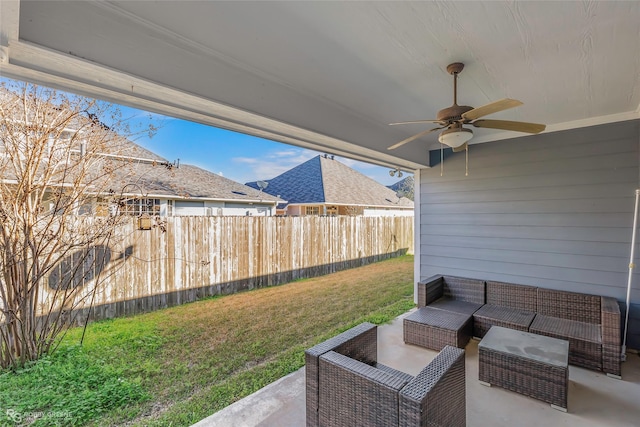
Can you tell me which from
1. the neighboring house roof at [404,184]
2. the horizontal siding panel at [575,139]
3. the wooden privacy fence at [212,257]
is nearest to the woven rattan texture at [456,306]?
the horizontal siding panel at [575,139]

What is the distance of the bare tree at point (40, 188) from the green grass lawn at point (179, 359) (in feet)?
1.23

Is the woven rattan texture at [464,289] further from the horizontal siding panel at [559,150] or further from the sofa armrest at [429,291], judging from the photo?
the horizontal siding panel at [559,150]

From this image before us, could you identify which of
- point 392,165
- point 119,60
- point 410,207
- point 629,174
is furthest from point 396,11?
point 410,207

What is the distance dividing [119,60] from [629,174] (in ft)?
15.9

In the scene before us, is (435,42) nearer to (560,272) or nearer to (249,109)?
(249,109)

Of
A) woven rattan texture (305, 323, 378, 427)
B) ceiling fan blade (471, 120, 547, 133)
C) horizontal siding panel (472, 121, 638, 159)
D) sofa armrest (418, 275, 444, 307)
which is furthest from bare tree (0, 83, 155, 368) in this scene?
horizontal siding panel (472, 121, 638, 159)

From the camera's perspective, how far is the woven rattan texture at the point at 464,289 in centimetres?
383

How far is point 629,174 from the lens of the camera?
3139mm

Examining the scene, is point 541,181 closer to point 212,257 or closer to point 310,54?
point 310,54

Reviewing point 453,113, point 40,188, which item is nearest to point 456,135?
point 453,113

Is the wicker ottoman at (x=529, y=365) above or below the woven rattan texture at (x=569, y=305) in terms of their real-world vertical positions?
below

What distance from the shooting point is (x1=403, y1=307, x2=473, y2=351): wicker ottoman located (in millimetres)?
3068

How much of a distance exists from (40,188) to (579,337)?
526cm

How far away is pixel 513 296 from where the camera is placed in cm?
362
